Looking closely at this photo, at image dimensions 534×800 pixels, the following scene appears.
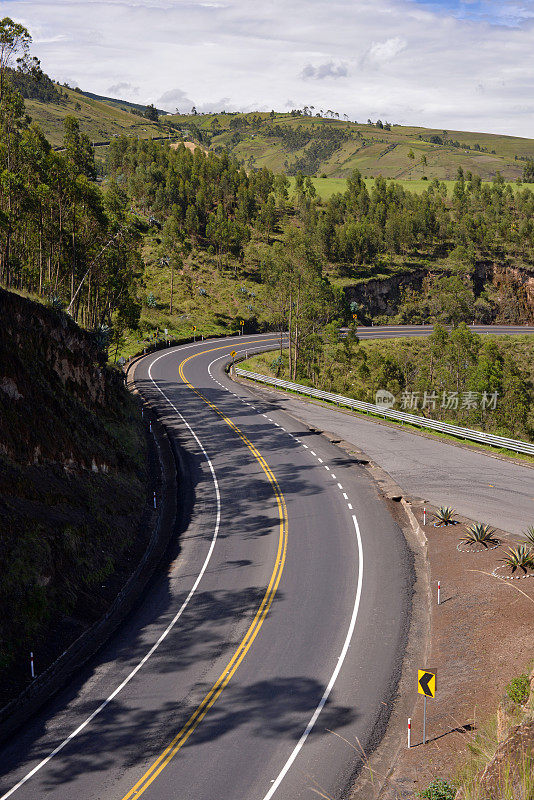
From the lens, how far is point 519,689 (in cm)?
1377

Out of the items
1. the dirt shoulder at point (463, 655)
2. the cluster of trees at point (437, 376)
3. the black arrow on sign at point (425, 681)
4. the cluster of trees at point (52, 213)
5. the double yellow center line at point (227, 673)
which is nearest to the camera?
the dirt shoulder at point (463, 655)

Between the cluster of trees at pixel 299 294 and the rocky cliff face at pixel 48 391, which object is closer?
the rocky cliff face at pixel 48 391

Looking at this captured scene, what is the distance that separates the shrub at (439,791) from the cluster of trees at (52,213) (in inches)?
1371

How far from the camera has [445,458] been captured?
120ft

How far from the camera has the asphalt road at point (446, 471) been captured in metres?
27.6

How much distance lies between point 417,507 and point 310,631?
36.5 feet

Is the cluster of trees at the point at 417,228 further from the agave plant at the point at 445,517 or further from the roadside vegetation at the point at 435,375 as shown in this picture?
the agave plant at the point at 445,517

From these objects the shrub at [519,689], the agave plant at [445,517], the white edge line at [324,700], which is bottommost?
the white edge line at [324,700]

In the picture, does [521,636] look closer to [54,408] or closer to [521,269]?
[54,408]

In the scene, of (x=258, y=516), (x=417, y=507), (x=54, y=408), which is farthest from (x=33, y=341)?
(x=417, y=507)

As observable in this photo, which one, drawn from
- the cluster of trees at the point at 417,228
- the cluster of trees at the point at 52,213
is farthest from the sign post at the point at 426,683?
the cluster of trees at the point at 417,228

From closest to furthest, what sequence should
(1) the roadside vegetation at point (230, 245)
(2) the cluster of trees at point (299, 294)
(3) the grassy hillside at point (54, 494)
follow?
(3) the grassy hillside at point (54, 494), (1) the roadside vegetation at point (230, 245), (2) the cluster of trees at point (299, 294)

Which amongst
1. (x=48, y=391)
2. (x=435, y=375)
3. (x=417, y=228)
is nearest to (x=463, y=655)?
(x=48, y=391)

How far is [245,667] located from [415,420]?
30949 mm
